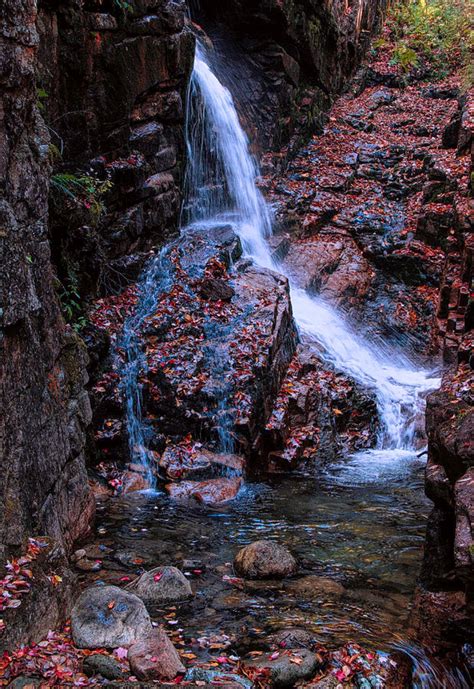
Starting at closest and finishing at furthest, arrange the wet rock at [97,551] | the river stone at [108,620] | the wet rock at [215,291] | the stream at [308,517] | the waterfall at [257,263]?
the river stone at [108,620] < the stream at [308,517] < the wet rock at [97,551] < the waterfall at [257,263] < the wet rock at [215,291]

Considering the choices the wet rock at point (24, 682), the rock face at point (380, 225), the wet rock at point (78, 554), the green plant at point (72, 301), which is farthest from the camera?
the rock face at point (380, 225)

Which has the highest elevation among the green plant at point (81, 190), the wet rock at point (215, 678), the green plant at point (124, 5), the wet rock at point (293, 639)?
the green plant at point (124, 5)

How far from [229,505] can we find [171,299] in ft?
13.2

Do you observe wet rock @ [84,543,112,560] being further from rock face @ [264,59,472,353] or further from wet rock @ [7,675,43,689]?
rock face @ [264,59,472,353]

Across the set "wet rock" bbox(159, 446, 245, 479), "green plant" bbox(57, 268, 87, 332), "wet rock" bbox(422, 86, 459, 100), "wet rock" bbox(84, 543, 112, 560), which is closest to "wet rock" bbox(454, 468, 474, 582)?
"wet rock" bbox(84, 543, 112, 560)

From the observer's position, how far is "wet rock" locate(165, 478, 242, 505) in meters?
7.93

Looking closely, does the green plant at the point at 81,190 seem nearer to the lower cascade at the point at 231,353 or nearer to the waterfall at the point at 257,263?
the lower cascade at the point at 231,353

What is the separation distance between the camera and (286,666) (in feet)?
13.9

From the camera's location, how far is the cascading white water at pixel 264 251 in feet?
35.2

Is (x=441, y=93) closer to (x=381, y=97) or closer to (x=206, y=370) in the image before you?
(x=381, y=97)

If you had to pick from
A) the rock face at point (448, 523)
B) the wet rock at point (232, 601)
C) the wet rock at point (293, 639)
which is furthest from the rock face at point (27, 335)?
the rock face at point (448, 523)

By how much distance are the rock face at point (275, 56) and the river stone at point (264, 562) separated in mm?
12509

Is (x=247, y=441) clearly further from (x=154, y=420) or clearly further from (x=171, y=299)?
(x=171, y=299)

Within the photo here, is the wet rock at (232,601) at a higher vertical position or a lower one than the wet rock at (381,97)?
lower
